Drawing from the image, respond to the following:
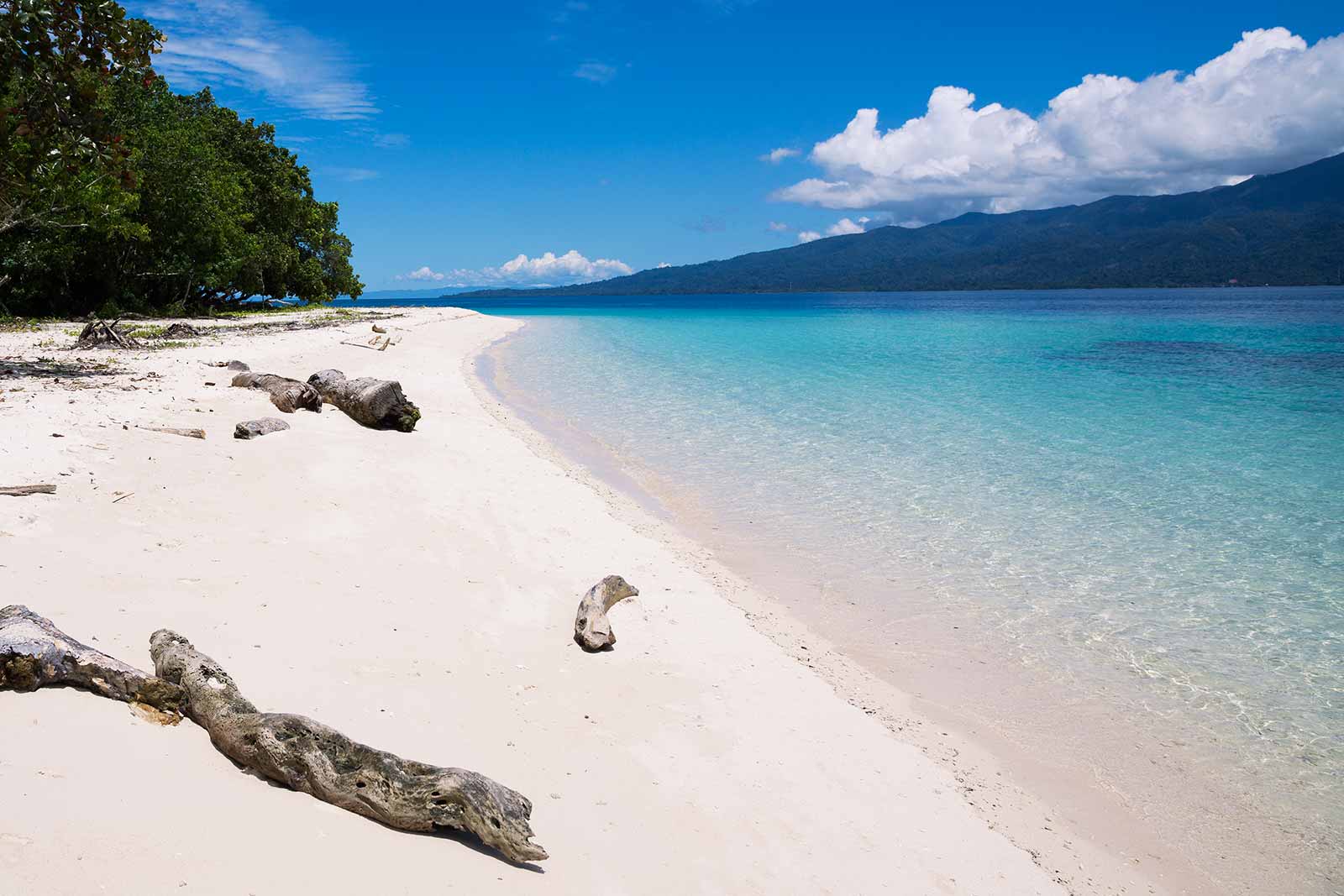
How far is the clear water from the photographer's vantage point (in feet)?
23.0

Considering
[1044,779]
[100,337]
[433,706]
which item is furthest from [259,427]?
[100,337]

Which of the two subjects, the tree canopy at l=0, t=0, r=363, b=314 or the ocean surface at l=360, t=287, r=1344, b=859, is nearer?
the ocean surface at l=360, t=287, r=1344, b=859

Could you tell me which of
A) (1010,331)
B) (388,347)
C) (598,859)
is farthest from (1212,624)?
(1010,331)

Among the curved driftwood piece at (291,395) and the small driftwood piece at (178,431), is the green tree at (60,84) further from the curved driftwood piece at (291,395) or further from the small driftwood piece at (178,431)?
the small driftwood piece at (178,431)

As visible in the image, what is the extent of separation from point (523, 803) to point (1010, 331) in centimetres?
6256

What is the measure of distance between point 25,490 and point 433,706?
4.55m

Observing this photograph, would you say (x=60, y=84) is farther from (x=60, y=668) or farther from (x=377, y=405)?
(x=60, y=668)

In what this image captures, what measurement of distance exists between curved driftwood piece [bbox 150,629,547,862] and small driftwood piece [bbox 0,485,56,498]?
4347 millimetres

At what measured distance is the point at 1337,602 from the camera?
27.5 ft

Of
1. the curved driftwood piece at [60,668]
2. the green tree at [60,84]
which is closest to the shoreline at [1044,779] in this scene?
the curved driftwood piece at [60,668]

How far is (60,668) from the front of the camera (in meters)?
3.76

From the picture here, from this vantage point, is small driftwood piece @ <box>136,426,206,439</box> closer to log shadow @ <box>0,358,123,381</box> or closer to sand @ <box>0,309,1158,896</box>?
→ sand @ <box>0,309,1158,896</box>

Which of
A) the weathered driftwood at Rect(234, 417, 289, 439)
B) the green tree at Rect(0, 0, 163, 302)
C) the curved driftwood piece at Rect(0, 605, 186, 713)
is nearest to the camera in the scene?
the curved driftwood piece at Rect(0, 605, 186, 713)

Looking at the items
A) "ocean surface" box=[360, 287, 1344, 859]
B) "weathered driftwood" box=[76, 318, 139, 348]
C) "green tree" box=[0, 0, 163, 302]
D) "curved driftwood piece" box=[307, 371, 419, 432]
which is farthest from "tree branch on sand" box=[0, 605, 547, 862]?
"weathered driftwood" box=[76, 318, 139, 348]
